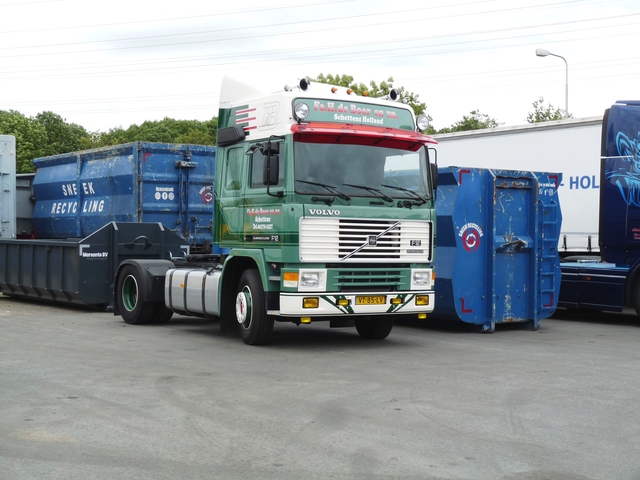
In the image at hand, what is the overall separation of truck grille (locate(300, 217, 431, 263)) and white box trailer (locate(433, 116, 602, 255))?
570cm

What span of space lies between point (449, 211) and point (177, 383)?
6047 mm

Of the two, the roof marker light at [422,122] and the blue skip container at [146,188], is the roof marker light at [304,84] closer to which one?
the roof marker light at [422,122]

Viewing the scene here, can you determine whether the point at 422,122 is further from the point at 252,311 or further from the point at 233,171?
the point at 252,311

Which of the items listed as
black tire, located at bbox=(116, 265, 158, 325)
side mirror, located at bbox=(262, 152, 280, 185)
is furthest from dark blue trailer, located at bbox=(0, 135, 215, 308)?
side mirror, located at bbox=(262, 152, 280, 185)

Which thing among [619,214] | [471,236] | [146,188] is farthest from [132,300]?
[619,214]

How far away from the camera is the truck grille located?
11023 millimetres

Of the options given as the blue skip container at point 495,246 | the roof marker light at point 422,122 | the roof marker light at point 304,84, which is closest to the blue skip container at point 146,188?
the blue skip container at point 495,246

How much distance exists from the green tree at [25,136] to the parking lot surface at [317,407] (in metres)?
58.2

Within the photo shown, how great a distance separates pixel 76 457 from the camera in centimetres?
606

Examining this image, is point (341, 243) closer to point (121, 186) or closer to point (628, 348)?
point (628, 348)

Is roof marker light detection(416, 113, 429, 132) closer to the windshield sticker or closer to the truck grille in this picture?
the windshield sticker

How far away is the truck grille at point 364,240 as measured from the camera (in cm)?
1102

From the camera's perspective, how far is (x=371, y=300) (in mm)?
11438

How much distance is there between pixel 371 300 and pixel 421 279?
34.2 inches
